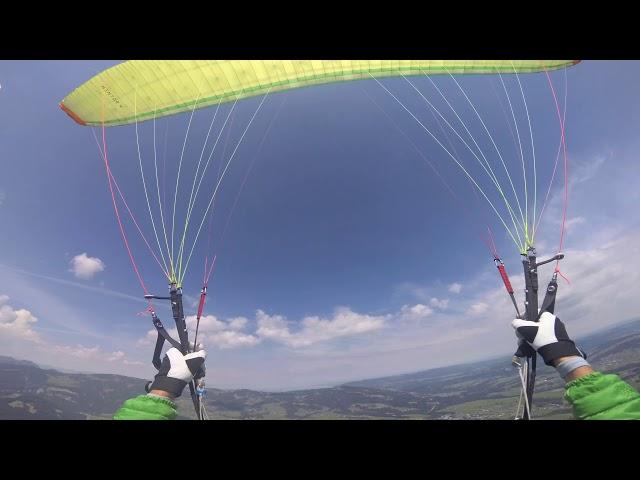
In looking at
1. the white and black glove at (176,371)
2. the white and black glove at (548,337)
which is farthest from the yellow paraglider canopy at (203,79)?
the white and black glove at (176,371)

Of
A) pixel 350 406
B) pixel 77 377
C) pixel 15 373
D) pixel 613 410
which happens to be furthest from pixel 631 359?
pixel 15 373

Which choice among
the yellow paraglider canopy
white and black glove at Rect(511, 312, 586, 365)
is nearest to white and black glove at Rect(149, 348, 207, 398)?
white and black glove at Rect(511, 312, 586, 365)

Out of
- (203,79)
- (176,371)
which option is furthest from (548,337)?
(203,79)

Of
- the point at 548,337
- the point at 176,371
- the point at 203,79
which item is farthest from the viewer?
the point at 203,79

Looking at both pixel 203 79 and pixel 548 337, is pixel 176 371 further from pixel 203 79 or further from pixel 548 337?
pixel 203 79

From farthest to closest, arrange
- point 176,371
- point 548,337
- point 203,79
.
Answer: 1. point 203,79
2. point 176,371
3. point 548,337
